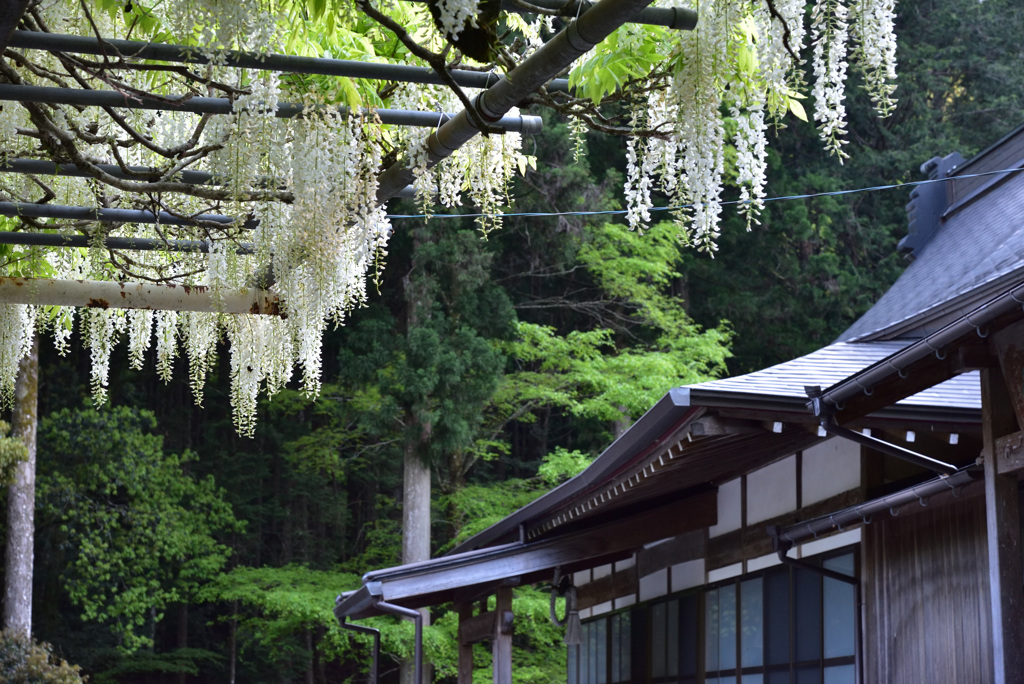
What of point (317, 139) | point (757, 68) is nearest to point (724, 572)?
point (317, 139)

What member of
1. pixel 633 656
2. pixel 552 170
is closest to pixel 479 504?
pixel 552 170

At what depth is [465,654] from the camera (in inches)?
336

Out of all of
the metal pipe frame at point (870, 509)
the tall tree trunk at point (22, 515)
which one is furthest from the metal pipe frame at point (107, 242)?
the tall tree trunk at point (22, 515)

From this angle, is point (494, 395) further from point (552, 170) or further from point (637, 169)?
point (637, 169)

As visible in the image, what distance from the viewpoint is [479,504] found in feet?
47.2

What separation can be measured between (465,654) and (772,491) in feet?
10.6

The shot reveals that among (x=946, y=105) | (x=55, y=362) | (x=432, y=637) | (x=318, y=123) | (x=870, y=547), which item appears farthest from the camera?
(x=946, y=105)

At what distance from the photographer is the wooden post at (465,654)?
27.5 feet

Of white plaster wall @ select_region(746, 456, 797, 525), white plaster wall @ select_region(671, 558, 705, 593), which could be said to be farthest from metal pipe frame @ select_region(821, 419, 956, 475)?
white plaster wall @ select_region(671, 558, 705, 593)

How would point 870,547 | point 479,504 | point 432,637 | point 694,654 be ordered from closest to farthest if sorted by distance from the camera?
point 870,547 < point 694,654 < point 432,637 < point 479,504

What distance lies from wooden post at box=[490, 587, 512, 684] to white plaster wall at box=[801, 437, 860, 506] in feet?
7.87

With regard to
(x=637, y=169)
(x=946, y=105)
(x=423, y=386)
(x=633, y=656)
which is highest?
(x=946, y=105)

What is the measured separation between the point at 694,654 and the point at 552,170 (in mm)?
8878

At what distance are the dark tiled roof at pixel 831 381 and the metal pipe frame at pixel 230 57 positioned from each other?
2.33 metres
